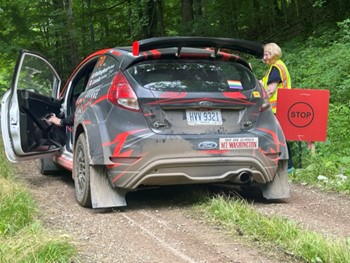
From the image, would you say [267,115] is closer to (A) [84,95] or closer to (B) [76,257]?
(A) [84,95]

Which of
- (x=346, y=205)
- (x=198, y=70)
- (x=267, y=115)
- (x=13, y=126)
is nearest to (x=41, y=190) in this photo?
(x=13, y=126)

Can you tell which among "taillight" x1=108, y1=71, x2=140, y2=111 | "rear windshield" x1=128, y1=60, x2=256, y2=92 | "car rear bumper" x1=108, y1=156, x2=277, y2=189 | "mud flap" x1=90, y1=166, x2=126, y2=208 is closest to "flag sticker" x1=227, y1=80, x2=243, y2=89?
"rear windshield" x1=128, y1=60, x2=256, y2=92

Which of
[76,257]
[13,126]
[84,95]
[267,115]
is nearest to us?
[76,257]

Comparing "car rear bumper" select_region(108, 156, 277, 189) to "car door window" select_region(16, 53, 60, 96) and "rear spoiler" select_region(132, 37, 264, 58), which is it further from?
"car door window" select_region(16, 53, 60, 96)

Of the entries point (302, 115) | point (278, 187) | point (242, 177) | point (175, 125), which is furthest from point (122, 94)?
point (302, 115)

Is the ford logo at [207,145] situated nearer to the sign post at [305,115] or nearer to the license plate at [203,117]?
the license plate at [203,117]

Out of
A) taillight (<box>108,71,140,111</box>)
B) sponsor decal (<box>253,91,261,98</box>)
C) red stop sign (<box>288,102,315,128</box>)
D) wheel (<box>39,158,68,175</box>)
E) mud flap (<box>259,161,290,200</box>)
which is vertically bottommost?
wheel (<box>39,158,68,175</box>)

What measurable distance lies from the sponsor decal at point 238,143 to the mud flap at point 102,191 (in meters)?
1.16

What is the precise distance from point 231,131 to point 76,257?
7.09 ft

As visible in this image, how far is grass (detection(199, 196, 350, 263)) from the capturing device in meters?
3.33

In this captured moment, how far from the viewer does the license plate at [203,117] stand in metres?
4.79

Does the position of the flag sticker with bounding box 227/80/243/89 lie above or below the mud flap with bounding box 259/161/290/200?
above

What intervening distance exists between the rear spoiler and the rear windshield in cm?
16

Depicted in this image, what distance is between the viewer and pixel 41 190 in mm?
6012
